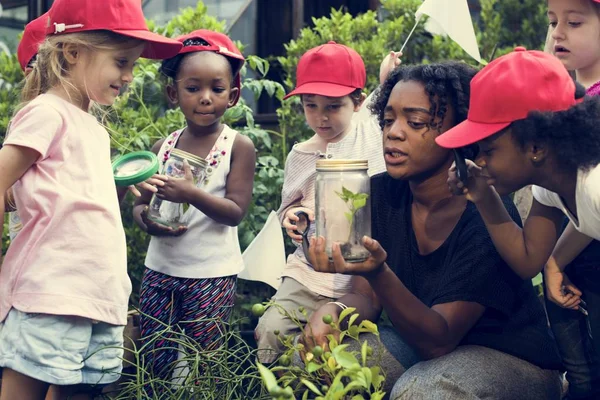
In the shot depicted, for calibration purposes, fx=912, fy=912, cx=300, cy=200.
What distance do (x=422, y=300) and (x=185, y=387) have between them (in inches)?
33.7

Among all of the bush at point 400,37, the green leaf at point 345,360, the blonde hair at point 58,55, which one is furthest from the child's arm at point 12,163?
the bush at point 400,37

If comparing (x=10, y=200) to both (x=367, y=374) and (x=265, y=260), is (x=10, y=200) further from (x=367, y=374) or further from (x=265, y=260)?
(x=367, y=374)

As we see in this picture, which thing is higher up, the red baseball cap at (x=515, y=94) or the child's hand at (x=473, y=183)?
the red baseball cap at (x=515, y=94)

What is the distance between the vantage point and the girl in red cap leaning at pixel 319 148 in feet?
11.1

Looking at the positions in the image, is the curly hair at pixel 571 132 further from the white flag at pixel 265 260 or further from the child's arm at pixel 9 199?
the child's arm at pixel 9 199

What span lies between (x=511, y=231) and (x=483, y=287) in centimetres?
18

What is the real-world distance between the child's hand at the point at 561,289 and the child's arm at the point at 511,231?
0.47 ft

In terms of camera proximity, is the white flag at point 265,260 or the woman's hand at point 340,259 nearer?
the woman's hand at point 340,259

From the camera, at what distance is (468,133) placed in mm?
2439

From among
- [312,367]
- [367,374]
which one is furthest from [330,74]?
[367,374]

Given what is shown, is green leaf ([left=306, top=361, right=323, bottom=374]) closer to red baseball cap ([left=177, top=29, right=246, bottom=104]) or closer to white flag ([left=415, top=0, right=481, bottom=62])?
white flag ([left=415, top=0, right=481, bottom=62])


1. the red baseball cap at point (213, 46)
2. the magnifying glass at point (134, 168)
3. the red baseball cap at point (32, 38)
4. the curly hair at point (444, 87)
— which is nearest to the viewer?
the curly hair at point (444, 87)

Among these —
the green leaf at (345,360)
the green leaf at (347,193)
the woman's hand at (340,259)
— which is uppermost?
the green leaf at (347,193)

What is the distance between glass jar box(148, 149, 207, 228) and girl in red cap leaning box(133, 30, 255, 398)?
0.11 feet
